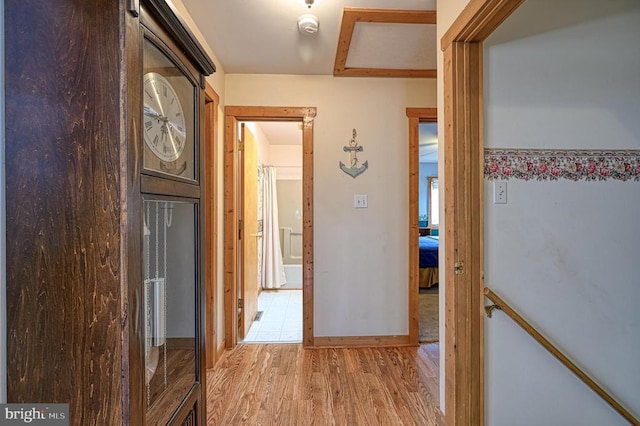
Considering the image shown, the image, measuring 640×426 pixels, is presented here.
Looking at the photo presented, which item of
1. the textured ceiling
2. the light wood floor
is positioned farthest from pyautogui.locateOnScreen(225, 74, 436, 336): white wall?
the light wood floor

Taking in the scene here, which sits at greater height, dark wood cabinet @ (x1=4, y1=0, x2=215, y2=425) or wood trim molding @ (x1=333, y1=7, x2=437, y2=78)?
wood trim molding @ (x1=333, y1=7, x2=437, y2=78)

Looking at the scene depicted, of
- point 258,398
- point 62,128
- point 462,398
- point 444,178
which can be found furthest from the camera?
point 258,398

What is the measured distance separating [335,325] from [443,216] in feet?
5.04

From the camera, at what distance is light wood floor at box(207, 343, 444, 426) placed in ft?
5.98

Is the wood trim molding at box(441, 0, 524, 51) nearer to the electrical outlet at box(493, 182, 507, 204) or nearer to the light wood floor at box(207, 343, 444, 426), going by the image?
the electrical outlet at box(493, 182, 507, 204)

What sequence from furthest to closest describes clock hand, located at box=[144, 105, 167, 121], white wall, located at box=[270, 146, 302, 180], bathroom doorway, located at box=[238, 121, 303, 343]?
1. white wall, located at box=[270, 146, 302, 180]
2. bathroom doorway, located at box=[238, 121, 303, 343]
3. clock hand, located at box=[144, 105, 167, 121]

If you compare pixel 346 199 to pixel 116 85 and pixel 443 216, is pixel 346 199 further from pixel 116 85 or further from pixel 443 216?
pixel 116 85

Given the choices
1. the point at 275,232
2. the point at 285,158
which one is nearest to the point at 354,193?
the point at 275,232

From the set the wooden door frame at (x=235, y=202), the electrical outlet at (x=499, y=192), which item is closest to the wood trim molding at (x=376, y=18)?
the wooden door frame at (x=235, y=202)

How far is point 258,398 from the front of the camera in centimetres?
201

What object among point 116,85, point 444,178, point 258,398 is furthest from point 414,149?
point 116,85

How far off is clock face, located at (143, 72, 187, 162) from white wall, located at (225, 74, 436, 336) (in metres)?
1.81

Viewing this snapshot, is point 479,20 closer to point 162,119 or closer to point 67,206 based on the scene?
point 162,119

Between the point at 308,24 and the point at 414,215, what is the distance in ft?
5.52
